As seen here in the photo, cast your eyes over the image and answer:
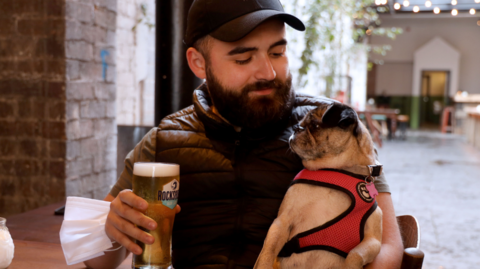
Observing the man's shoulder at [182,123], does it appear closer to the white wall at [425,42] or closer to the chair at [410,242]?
the chair at [410,242]

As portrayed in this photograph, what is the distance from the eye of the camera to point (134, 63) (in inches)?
161

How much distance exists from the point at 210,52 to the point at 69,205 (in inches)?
25.2

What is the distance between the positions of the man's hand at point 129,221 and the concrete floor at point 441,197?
300cm

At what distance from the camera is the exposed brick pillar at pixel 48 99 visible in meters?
2.84

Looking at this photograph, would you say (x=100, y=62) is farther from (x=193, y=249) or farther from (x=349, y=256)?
(x=349, y=256)

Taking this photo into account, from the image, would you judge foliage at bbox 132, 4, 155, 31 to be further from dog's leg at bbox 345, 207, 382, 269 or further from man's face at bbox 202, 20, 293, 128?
dog's leg at bbox 345, 207, 382, 269

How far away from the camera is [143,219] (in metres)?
0.97

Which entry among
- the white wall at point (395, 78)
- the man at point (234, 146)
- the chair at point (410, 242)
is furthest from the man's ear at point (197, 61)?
the white wall at point (395, 78)

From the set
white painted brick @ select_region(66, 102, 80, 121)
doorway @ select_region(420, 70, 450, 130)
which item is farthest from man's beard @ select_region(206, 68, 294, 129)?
doorway @ select_region(420, 70, 450, 130)

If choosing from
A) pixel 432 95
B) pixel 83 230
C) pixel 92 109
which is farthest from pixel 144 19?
pixel 432 95

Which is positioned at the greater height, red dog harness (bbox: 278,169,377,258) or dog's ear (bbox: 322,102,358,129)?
dog's ear (bbox: 322,102,358,129)

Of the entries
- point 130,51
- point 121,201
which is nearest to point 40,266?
point 121,201

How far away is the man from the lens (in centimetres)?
128

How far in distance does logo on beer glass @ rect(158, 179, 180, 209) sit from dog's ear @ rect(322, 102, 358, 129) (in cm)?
59
